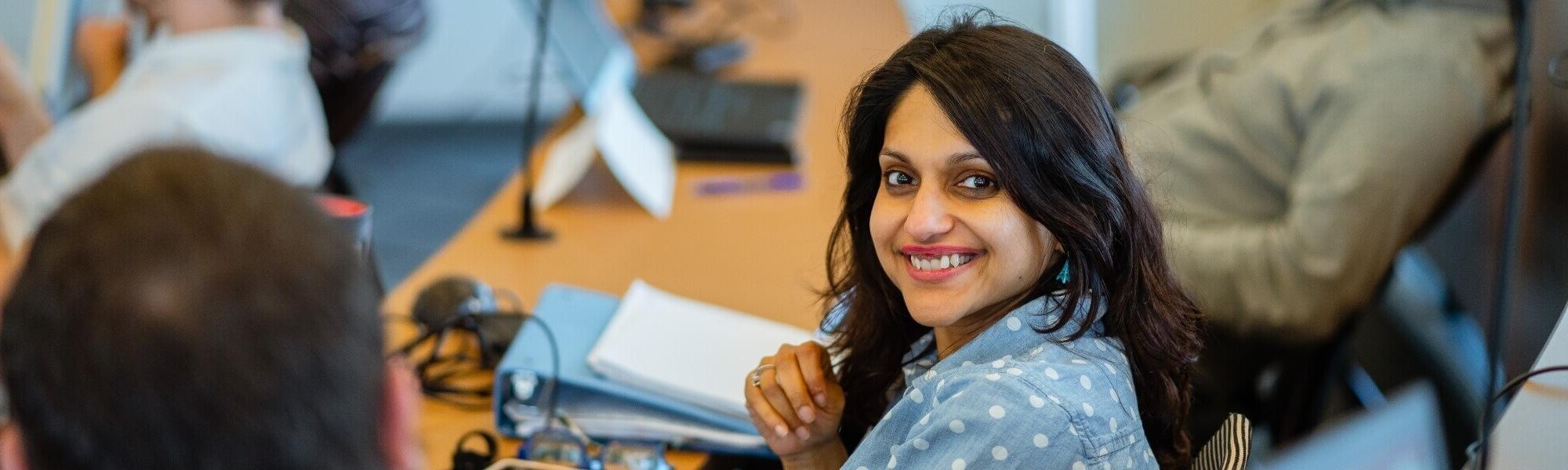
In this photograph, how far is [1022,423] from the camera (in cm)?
88

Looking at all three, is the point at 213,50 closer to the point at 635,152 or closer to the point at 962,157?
the point at 635,152

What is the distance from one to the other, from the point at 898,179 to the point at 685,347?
42cm

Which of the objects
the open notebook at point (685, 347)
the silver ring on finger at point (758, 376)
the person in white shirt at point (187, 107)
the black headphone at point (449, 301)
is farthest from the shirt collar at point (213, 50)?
the silver ring on finger at point (758, 376)

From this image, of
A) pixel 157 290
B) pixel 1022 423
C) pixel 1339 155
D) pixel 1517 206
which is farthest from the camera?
pixel 1339 155

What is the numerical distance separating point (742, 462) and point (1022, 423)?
502mm

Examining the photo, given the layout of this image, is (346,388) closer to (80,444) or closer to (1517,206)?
(80,444)

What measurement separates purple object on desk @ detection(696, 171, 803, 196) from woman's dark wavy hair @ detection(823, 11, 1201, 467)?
928mm

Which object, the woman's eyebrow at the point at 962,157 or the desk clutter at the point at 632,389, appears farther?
the desk clutter at the point at 632,389

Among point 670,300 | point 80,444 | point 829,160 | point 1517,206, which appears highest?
point 80,444

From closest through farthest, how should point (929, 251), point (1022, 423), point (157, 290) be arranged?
point (157, 290) → point (1022, 423) → point (929, 251)

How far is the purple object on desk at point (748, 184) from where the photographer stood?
6.78ft

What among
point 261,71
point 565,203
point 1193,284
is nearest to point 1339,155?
point 1193,284

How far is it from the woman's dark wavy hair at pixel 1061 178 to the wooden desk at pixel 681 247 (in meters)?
0.43

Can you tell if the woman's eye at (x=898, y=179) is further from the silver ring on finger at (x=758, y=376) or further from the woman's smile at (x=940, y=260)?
the silver ring on finger at (x=758, y=376)
